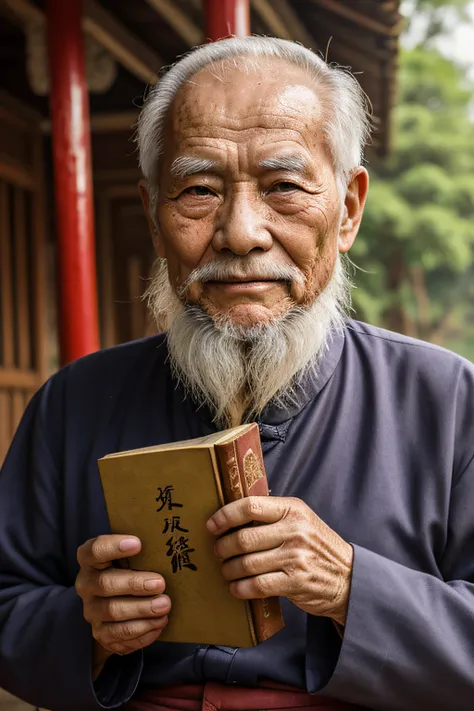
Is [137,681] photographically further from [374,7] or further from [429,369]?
[374,7]

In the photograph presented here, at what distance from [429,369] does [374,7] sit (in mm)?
5060

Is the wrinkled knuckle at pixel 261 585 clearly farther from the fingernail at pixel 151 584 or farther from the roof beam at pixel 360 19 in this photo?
the roof beam at pixel 360 19

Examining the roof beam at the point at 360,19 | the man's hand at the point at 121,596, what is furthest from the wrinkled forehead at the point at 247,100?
the roof beam at the point at 360,19

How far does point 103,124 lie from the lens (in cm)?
816

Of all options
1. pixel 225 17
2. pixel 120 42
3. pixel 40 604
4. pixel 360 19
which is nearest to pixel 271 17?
pixel 360 19

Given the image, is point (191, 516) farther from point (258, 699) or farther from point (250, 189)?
point (250, 189)

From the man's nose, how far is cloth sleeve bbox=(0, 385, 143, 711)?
78 cm

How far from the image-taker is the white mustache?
2.16 m

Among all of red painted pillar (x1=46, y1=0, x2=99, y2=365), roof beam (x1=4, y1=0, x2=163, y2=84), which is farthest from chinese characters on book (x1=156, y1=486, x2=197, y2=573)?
roof beam (x1=4, y1=0, x2=163, y2=84)

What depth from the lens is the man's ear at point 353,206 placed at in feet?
8.14

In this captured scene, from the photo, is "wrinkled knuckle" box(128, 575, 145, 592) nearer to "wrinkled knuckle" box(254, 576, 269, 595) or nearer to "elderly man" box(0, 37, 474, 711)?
"elderly man" box(0, 37, 474, 711)

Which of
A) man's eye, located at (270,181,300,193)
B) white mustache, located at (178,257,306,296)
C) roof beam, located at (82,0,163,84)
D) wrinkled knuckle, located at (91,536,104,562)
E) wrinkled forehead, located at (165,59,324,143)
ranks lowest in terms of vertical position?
wrinkled knuckle, located at (91,536,104,562)

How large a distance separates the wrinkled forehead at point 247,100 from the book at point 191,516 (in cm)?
90

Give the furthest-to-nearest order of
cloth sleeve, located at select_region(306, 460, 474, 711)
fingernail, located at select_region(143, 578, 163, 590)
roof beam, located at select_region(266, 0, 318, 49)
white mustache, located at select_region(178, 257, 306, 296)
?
roof beam, located at select_region(266, 0, 318, 49) → white mustache, located at select_region(178, 257, 306, 296) → cloth sleeve, located at select_region(306, 460, 474, 711) → fingernail, located at select_region(143, 578, 163, 590)
